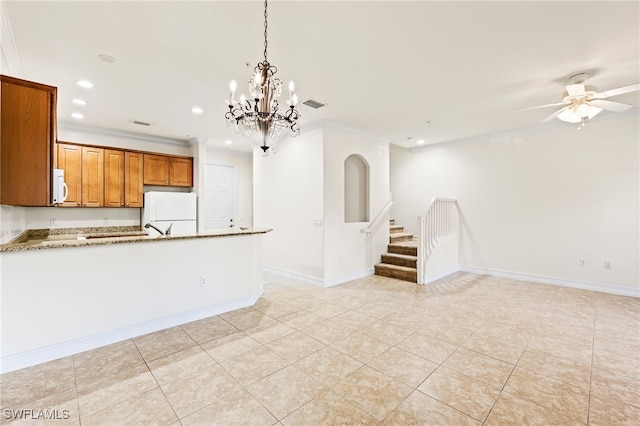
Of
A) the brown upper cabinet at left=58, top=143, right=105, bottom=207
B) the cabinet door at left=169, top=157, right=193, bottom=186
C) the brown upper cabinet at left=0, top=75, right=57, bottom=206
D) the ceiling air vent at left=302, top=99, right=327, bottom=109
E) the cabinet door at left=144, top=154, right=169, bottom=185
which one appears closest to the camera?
the brown upper cabinet at left=0, top=75, right=57, bottom=206

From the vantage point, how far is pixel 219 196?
700cm

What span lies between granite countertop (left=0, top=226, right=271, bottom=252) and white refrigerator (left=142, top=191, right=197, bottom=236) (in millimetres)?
513

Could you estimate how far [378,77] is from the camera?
125 inches

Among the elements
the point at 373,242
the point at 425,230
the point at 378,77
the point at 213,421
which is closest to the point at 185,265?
the point at 213,421

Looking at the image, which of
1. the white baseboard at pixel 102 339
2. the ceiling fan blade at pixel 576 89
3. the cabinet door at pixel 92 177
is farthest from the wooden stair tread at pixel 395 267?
the cabinet door at pixel 92 177

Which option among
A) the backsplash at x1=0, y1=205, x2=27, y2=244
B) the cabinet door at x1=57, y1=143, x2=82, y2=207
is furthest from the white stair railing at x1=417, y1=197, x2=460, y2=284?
the cabinet door at x1=57, y1=143, x2=82, y2=207

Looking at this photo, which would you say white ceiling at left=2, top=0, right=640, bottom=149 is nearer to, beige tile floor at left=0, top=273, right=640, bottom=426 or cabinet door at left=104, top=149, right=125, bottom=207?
cabinet door at left=104, top=149, right=125, bottom=207

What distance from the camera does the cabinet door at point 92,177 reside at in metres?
4.98

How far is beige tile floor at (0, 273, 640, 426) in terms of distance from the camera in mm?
1841

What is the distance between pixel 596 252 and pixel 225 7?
20.4ft

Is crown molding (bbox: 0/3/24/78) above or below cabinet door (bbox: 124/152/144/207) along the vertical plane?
above

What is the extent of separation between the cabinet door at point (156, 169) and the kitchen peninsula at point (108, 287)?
281 cm

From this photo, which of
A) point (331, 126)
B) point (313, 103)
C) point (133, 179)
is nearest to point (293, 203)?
point (331, 126)

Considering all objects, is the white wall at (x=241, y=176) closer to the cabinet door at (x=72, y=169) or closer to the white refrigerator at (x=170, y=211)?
the white refrigerator at (x=170, y=211)
